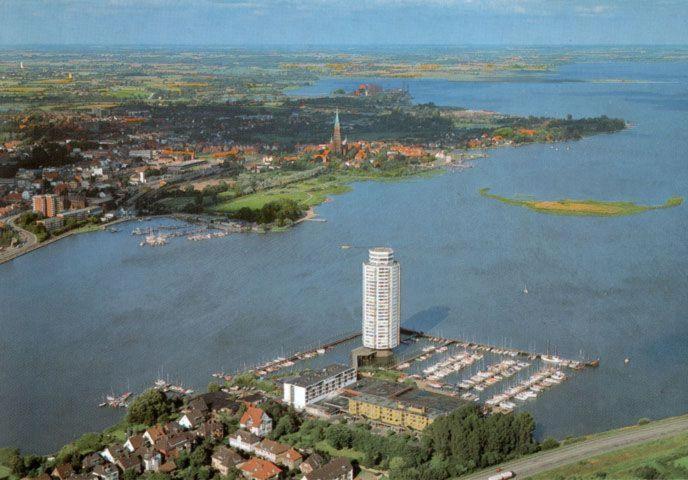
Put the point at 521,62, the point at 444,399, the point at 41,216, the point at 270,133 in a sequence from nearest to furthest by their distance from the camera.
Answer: the point at 444,399 < the point at 41,216 < the point at 270,133 < the point at 521,62

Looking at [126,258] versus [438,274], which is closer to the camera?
[438,274]

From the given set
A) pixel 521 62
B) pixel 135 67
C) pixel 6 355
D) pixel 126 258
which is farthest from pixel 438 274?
pixel 521 62

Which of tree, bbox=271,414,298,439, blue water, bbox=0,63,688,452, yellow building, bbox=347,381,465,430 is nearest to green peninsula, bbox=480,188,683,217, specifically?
blue water, bbox=0,63,688,452

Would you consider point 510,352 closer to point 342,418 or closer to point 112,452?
point 342,418

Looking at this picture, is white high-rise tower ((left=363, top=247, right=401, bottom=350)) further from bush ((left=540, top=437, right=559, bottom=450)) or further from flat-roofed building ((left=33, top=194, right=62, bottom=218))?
flat-roofed building ((left=33, top=194, right=62, bottom=218))

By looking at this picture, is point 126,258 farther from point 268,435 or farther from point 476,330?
point 268,435

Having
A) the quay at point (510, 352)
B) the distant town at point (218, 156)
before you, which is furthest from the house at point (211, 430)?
the distant town at point (218, 156)
